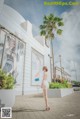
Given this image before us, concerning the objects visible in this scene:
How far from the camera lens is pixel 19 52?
314 inches

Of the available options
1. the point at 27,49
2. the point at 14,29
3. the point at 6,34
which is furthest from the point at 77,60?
the point at 27,49

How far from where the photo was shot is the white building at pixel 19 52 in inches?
258

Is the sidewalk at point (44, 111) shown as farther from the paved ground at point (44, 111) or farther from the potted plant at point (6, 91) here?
the potted plant at point (6, 91)

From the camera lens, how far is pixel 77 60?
4.00 m

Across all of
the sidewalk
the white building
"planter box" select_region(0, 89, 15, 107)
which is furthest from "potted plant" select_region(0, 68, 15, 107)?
the white building

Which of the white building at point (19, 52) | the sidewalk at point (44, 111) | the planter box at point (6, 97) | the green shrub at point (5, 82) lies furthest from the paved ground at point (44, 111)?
the white building at point (19, 52)

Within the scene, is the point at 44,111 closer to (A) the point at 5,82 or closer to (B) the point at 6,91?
(B) the point at 6,91

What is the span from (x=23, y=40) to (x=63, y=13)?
481cm

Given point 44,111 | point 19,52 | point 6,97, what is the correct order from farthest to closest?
1. point 19,52
2. point 6,97
3. point 44,111

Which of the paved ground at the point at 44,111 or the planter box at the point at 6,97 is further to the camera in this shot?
the planter box at the point at 6,97

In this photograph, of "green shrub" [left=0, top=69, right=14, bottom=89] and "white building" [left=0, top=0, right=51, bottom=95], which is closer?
"green shrub" [left=0, top=69, right=14, bottom=89]

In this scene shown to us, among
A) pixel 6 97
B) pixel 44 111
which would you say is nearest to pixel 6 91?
pixel 6 97

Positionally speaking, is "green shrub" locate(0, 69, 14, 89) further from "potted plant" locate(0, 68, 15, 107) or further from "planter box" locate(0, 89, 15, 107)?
"planter box" locate(0, 89, 15, 107)

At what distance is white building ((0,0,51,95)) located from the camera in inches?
258
